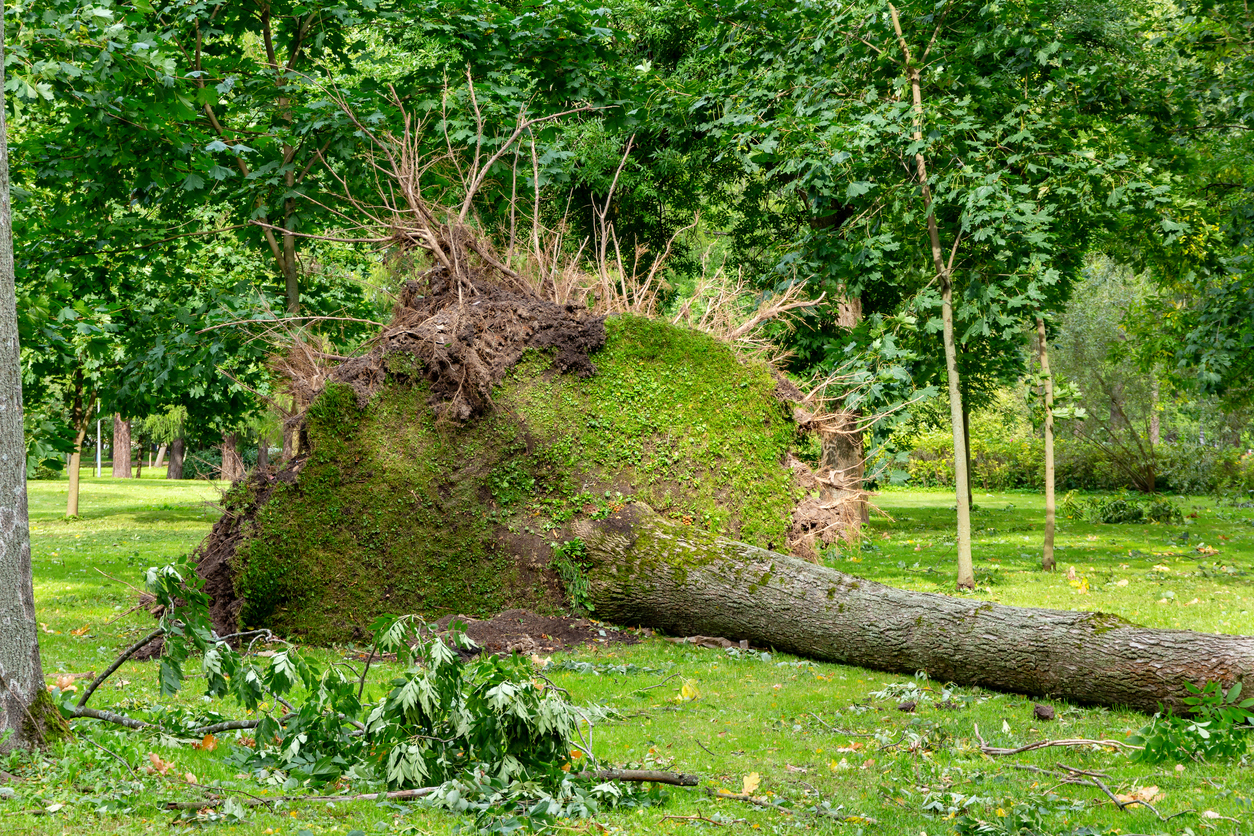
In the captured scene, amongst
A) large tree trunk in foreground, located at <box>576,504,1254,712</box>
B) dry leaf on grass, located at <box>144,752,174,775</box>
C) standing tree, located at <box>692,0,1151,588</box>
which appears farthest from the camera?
standing tree, located at <box>692,0,1151,588</box>

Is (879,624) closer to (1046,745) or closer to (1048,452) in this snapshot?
(1046,745)

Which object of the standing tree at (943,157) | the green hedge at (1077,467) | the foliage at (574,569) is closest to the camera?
the foliage at (574,569)

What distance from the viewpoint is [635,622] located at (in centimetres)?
951

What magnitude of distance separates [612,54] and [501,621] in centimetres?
836

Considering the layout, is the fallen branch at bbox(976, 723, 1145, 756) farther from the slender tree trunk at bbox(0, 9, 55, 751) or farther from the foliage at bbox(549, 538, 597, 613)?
the slender tree trunk at bbox(0, 9, 55, 751)

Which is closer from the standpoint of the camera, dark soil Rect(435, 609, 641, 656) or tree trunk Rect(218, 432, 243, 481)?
dark soil Rect(435, 609, 641, 656)

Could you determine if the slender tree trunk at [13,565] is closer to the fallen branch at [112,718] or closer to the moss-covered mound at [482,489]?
the fallen branch at [112,718]

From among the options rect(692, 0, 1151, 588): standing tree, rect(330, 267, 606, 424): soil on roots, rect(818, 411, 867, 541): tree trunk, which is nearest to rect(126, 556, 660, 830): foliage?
rect(330, 267, 606, 424): soil on roots

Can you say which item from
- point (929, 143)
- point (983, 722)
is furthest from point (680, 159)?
point (983, 722)

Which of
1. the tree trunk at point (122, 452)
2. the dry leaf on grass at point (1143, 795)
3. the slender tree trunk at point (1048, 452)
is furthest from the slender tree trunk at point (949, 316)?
the tree trunk at point (122, 452)

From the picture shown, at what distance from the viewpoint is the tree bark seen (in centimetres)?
412

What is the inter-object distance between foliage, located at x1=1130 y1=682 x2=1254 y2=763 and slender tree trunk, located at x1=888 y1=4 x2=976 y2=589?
5.59m

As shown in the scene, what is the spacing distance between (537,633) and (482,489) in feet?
5.38

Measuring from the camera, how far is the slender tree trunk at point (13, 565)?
13.5 ft
